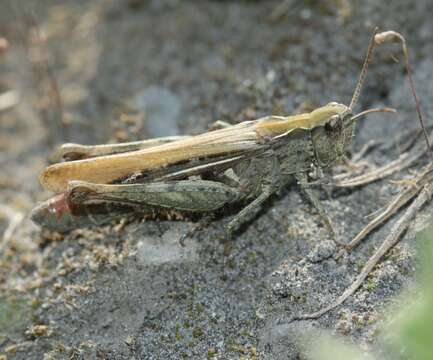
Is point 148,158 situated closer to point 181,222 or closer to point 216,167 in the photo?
point 216,167

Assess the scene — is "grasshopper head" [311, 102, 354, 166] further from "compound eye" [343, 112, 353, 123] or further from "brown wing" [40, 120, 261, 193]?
"brown wing" [40, 120, 261, 193]

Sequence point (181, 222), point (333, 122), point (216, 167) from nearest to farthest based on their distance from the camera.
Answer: point (333, 122) → point (216, 167) → point (181, 222)

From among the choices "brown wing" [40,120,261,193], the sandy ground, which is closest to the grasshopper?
"brown wing" [40,120,261,193]

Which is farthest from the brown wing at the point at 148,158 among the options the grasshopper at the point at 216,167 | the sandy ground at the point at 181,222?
the sandy ground at the point at 181,222

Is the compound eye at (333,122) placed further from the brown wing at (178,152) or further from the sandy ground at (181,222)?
the sandy ground at (181,222)

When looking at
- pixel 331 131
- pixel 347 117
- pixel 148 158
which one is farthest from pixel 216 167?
pixel 347 117

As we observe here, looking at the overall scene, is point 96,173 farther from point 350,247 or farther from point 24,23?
point 24,23
